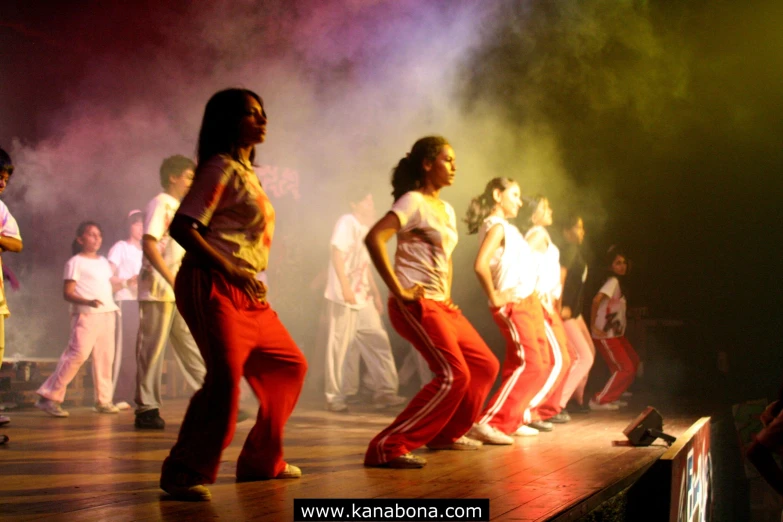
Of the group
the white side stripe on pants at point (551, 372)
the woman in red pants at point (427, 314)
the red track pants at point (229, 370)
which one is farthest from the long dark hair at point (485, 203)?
the red track pants at point (229, 370)

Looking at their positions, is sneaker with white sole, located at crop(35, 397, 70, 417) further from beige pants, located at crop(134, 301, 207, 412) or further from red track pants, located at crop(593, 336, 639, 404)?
red track pants, located at crop(593, 336, 639, 404)

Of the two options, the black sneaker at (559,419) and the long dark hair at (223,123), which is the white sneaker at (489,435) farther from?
the long dark hair at (223,123)

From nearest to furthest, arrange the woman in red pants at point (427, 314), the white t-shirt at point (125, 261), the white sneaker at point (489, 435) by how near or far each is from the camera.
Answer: the woman in red pants at point (427, 314), the white sneaker at point (489, 435), the white t-shirt at point (125, 261)

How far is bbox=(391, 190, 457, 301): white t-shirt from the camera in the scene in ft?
13.6

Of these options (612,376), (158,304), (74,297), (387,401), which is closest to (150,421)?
(158,304)

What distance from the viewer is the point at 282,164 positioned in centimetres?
920

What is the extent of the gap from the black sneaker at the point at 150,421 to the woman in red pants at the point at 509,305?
1941 mm

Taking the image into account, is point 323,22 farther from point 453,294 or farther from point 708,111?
point 708,111

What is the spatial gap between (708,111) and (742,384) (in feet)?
9.24

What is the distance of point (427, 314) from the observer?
405 centimetres

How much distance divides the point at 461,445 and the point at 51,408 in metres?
3.45

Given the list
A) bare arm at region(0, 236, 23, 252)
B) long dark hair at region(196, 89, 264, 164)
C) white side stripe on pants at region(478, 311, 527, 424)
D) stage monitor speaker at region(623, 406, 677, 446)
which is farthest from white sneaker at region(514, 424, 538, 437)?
bare arm at region(0, 236, 23, 252)

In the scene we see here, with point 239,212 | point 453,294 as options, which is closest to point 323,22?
point 453,294

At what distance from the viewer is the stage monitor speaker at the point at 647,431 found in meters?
4.99
